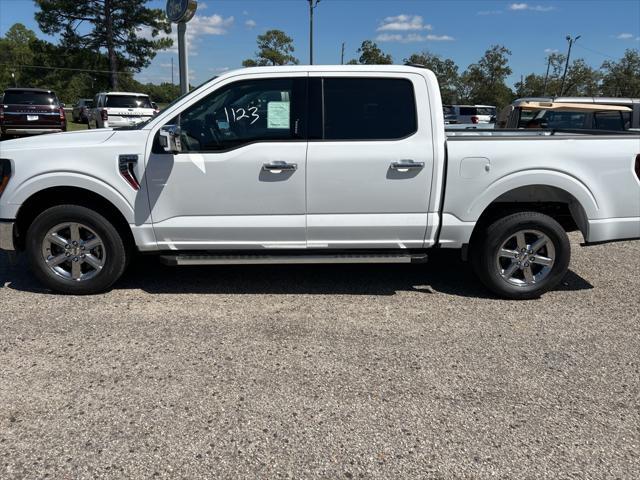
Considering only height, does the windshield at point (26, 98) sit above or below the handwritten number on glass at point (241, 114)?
above

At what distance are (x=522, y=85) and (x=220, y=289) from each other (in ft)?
200

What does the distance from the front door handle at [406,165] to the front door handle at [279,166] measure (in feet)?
2.65

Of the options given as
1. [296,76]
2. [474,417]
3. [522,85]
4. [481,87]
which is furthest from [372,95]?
[522,85]

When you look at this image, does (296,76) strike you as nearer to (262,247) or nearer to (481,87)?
(262,247)

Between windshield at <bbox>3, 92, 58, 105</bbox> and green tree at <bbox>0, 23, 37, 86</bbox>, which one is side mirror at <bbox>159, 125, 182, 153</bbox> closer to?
windshield at <bbox>3, 92, 58, 105</bbox>

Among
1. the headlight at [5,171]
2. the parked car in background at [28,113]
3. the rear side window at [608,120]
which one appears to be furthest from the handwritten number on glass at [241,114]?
the parked car in background at [28,113]

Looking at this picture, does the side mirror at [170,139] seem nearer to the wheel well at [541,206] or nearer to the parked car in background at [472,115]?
the wheel well at [541,206]

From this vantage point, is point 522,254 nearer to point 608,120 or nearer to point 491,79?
point 608,120

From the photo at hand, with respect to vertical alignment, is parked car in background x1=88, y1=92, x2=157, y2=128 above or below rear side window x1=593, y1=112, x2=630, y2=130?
above

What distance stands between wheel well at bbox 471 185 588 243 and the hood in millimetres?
3346

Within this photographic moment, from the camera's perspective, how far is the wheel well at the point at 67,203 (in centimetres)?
444

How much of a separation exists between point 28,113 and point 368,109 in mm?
15899

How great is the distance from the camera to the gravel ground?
255 centimetres

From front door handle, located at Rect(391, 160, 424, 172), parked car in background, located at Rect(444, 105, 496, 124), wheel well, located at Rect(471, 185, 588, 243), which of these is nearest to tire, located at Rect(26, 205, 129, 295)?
front door handle, located at Rect(391, 160, 424, 172)
